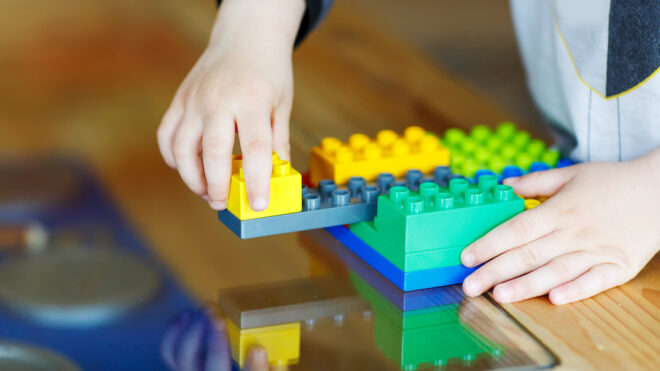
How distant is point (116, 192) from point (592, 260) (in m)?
0.53

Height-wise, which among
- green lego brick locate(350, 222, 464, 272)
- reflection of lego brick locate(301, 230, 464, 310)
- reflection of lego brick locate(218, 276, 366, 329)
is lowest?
reflection of lego brick locate(218, 276, 366, 329)

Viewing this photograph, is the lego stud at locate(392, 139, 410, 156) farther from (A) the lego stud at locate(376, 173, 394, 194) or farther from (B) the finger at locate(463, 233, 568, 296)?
A: (B) the finger at locate(463, 233, 568, 296)

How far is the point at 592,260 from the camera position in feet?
2.51

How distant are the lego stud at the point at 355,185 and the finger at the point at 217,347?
203 mm

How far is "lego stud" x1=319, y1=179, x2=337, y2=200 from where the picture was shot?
2.73 ft

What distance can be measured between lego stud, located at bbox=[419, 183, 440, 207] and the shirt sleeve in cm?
34

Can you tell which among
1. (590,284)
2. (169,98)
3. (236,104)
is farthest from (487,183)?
(169,98)

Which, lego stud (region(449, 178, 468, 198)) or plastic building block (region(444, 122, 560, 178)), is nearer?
lego stud (region(449, 178, 468, 198))

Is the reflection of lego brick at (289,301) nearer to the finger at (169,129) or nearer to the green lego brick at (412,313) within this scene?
the green lego brick at (412,313)

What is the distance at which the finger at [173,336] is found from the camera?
644 mm

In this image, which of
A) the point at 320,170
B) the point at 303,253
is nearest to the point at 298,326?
the point at 303,253

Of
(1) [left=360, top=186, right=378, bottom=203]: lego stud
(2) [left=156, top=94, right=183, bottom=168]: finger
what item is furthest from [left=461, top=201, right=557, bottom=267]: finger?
(2) [left=156, top=94, right=183, bottom=168]: finger

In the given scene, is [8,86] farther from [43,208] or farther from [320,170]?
[320,170]

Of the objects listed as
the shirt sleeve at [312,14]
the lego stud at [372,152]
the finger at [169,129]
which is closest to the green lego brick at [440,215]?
the lego stud at [372,152]
